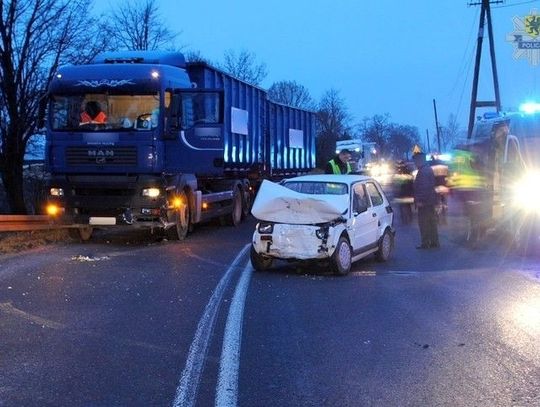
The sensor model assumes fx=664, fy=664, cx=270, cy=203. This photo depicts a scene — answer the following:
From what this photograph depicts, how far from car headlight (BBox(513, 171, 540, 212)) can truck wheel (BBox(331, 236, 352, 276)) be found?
407 cm

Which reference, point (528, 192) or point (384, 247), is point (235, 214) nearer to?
point (384, 247)

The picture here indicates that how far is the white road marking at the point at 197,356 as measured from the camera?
4.88 m

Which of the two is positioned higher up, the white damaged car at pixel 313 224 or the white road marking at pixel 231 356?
the white damaged car at pixel 313 224

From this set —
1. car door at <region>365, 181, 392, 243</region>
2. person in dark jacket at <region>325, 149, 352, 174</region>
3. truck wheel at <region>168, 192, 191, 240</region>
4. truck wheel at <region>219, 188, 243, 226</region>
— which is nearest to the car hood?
car door at <region>365, 181, 392, 243</region>

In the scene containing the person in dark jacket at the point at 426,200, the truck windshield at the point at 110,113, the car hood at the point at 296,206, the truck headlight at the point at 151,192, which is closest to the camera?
the car hood at the point at 296,206

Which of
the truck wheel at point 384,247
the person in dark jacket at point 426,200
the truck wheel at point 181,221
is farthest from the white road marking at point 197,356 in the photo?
the truck wheel at point 181,221

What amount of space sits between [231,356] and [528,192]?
8437 mm

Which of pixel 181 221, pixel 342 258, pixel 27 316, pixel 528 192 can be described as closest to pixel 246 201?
pixel 181 221

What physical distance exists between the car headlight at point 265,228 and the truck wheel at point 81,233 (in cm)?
616

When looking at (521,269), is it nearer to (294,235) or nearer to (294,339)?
(294,235)

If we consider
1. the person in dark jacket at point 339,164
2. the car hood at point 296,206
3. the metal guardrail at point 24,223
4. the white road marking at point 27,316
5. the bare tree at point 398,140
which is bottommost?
the white road marking at point 27,316

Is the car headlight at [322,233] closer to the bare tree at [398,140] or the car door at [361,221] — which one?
the car door at [361,221]

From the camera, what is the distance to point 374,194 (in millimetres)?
12062

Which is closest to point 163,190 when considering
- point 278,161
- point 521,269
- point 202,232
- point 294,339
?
point 202,232
